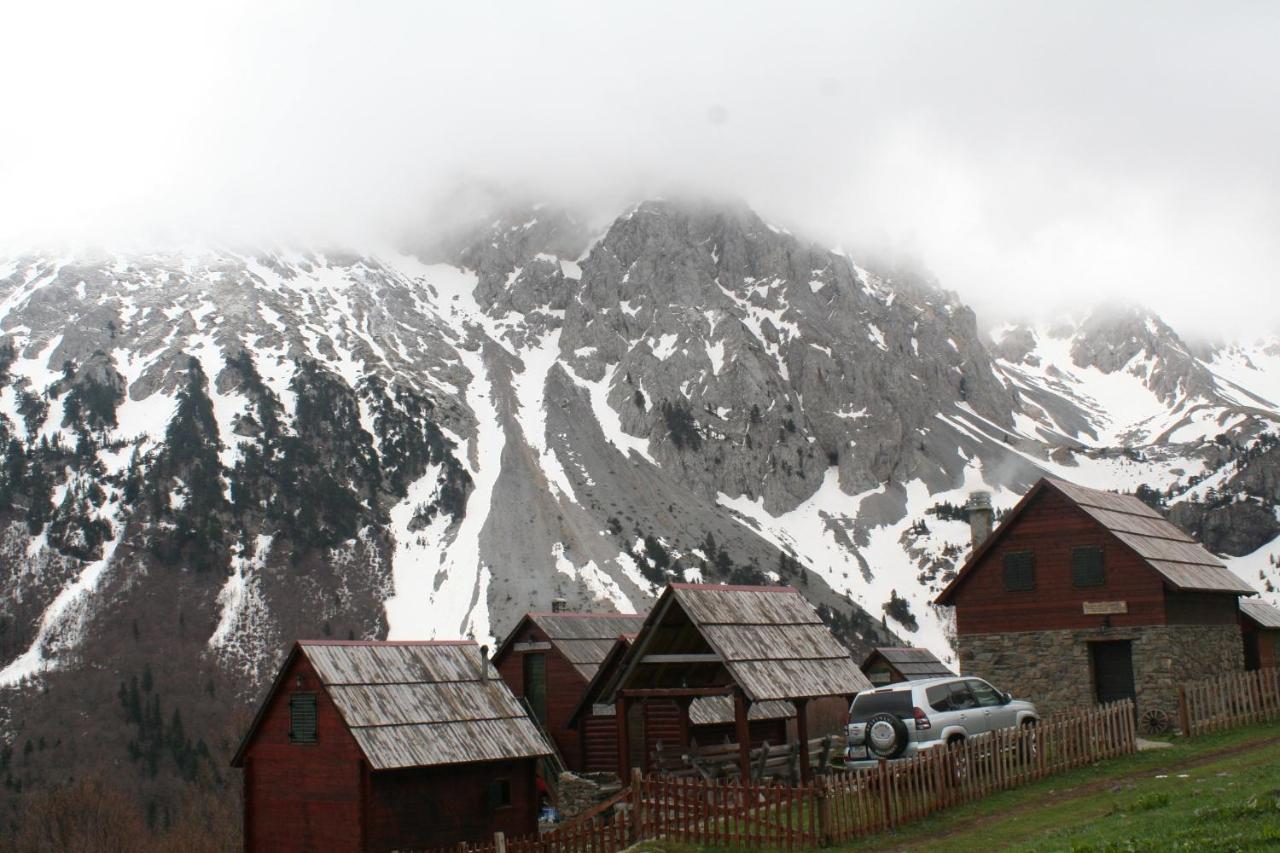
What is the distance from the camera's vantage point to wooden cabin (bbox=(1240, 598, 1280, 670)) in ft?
158

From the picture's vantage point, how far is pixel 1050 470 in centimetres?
18900

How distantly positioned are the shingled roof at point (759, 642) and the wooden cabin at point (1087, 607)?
10020 mm

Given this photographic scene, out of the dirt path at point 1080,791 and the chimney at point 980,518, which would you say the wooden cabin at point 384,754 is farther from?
the chimney at point 980,518

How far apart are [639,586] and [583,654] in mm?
84426

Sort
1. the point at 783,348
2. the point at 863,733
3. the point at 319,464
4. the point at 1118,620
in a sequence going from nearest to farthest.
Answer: the point at 863,733 → the point at 1118,620 → the point at 319,464 → the point at 783,348

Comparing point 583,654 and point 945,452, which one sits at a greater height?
point 945,452

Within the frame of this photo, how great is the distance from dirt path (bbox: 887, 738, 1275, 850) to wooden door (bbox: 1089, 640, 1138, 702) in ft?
26.9

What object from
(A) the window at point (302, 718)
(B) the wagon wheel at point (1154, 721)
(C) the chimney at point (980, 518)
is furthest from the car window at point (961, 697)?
(A) the window at point (302, 718)

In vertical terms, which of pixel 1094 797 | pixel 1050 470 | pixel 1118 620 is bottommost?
pixel 1094 797

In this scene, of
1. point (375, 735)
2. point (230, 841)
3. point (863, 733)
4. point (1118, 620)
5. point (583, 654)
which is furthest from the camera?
point (230, 841)

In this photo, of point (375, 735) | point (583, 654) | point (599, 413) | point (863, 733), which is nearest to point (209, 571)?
point (599, 413)

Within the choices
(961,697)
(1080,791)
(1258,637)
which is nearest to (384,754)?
(961,697)

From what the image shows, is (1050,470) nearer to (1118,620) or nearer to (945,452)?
(945,452)

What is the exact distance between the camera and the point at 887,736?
27781 millimetres
